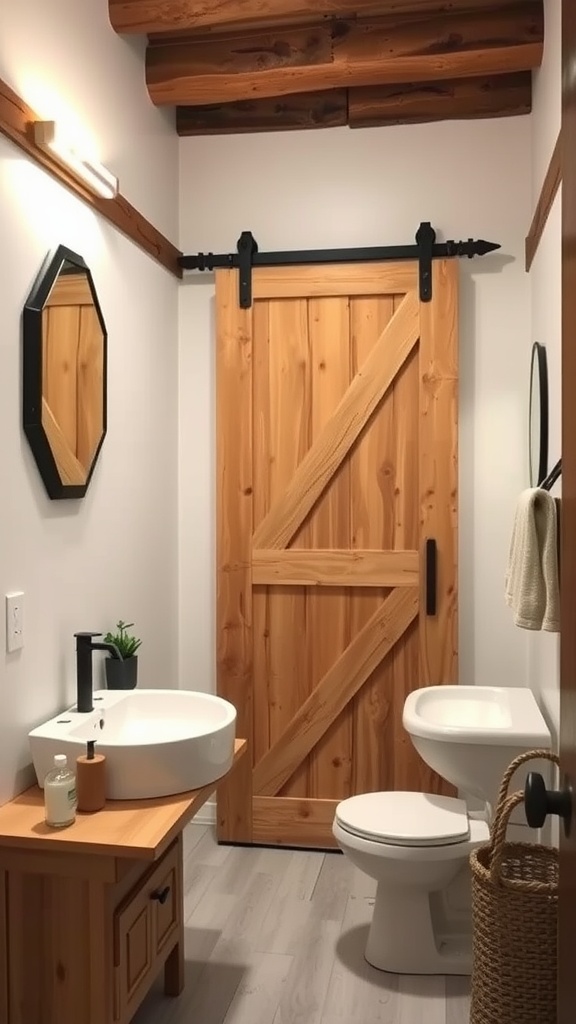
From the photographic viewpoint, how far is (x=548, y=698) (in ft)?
8.49

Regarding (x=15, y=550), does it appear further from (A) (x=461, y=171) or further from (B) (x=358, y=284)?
(A) (x=461, y=171)

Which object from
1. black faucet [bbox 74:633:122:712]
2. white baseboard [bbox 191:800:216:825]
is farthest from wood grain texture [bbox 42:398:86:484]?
white baseboard [bbox 191:800:216:825]

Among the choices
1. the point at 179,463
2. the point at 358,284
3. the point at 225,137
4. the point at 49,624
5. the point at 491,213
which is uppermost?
the point at 225,137

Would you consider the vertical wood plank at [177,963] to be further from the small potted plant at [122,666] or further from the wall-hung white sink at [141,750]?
the small potted plant at [122,666]

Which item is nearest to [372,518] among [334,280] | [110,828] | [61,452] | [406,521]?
[406,521]

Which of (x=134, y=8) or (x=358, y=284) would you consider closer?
(x=134, y=8)

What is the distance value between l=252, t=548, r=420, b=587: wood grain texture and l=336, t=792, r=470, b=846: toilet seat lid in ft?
2.84

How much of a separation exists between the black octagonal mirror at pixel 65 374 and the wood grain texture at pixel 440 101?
4.98ft

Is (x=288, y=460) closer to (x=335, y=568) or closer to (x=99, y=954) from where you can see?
(x=335, y=568)

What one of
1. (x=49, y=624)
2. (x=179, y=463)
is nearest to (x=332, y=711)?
(x=179, y=463)

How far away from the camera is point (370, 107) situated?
3400 millimetres

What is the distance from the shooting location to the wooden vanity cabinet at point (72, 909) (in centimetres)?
183

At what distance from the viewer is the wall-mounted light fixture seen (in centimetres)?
217

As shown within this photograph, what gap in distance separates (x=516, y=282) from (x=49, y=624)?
219 centimetres
